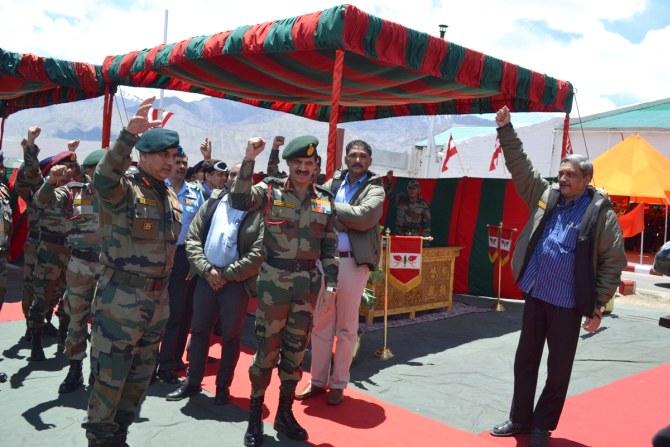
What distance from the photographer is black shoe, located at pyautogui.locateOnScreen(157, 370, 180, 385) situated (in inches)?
186

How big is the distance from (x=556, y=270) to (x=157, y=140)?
2640 millimetres

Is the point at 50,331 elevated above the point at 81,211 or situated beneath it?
situated beneath

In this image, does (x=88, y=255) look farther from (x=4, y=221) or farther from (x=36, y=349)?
(x=36, y=349)

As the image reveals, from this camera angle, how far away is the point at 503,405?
15.7ft

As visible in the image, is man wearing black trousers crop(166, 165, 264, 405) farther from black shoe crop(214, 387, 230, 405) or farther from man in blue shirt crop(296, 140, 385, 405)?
man in blue shirt crop(296, 140, 385, 405)

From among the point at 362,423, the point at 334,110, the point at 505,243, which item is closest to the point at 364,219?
the point at 334,110

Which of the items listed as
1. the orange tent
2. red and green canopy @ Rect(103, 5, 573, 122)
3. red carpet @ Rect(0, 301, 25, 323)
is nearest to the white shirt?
red and green canopy @ Rect(103, 5, 573, 122)

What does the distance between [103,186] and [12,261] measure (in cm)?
854

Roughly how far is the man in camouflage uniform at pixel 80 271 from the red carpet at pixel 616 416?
3.01m

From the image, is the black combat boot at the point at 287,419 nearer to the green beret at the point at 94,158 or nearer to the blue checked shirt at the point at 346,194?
the blue checked shirt at the point at 346,194

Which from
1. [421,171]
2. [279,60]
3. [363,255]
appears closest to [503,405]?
[363,255]

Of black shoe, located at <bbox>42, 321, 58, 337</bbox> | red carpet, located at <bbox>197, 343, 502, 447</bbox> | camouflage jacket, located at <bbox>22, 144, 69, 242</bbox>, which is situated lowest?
red carpet, located at <bbox>197, 343, 502, 447</bbox>

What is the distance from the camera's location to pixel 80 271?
4422 millimetres

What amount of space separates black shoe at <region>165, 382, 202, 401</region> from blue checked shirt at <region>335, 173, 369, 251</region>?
1.52 m
